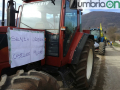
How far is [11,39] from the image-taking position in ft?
5.37

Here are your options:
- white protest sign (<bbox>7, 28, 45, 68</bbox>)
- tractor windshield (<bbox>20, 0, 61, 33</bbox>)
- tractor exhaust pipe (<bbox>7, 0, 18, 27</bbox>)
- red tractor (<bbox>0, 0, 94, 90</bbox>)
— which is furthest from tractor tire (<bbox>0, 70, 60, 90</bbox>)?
tractor windshield (<bbox>20, 0, 61, 33</bbox>)

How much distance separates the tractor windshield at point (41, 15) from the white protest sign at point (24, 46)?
313 mm

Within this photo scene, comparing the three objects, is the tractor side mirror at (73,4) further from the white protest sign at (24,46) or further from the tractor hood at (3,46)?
the tractor hood at (3,46)

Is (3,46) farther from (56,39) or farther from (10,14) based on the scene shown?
(56,39)

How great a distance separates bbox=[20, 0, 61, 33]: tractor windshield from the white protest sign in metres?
0.31

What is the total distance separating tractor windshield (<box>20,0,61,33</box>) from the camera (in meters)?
2.44

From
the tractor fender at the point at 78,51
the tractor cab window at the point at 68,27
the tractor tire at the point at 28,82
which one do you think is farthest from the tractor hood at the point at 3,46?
the tractor fender at the point at 78,51

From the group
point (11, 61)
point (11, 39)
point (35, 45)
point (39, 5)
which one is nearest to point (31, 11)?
point (39, 5)

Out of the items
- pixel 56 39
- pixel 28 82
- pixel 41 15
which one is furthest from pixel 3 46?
pixel 41 15

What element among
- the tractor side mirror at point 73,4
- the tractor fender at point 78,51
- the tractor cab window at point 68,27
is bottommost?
the tractor fender at point 78,51

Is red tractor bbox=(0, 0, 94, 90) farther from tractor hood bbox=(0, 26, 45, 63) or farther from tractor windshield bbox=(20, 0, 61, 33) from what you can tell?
tractor hood bbox=(0, 26, 45, 63)

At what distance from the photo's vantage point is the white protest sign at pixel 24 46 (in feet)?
5.47

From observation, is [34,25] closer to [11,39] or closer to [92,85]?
[11,39]

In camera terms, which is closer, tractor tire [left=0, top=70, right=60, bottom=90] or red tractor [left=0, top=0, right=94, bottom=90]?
tractor tire [left=0, top=70, right=60, bottom=90]
